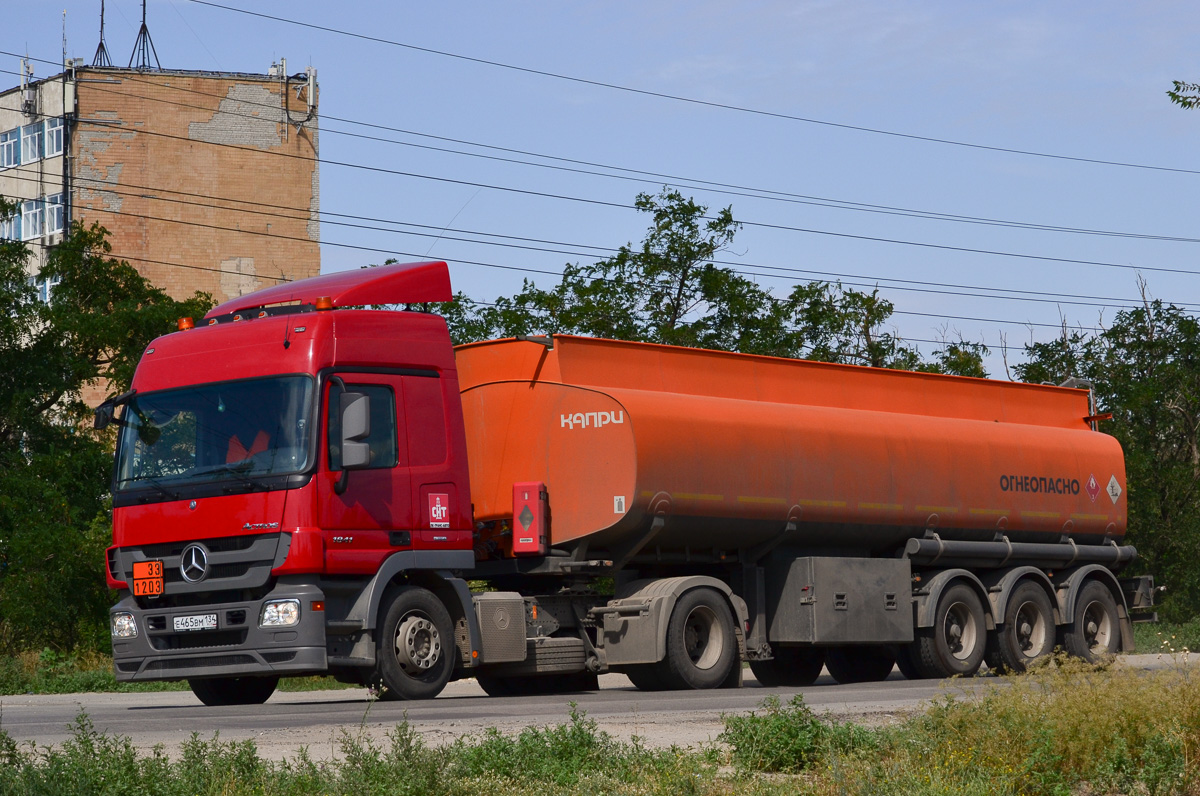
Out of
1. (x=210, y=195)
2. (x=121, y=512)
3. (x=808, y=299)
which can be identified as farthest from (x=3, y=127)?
(x=121, y=512)

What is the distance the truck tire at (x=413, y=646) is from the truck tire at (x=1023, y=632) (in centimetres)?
779

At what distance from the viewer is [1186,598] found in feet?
118

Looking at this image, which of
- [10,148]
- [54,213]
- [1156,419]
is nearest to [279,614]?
[1156,419]

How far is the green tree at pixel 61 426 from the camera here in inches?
970

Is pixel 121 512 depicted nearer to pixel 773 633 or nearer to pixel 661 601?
pixel 661 601

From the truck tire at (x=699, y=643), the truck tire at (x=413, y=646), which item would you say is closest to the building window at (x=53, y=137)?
the truck tire at (x=699, y=643)

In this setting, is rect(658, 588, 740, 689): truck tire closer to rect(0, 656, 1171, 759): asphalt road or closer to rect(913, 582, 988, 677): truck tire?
rect(0, 656, 1171, 759): asphalt road

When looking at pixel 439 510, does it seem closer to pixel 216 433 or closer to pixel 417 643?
pixel 417 643

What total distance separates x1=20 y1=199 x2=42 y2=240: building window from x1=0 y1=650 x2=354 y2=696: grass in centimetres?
4086

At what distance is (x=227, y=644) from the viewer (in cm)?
1235

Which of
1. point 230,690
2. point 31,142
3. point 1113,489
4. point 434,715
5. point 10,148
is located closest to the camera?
point 434,715

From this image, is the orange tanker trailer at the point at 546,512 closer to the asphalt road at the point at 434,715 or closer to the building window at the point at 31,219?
the asphalt road at the point at 434,715

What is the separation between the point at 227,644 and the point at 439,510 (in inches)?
84.8

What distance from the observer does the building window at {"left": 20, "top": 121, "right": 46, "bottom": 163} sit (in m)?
57.9
